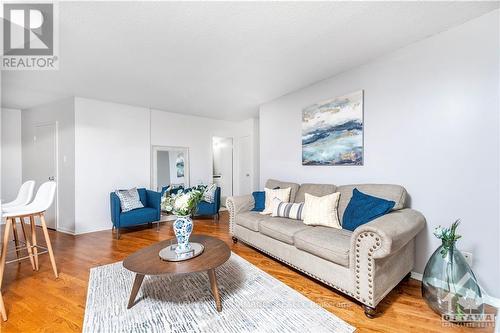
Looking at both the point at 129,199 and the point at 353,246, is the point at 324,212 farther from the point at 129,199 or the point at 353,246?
the point at 129,199

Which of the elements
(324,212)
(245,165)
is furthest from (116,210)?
(324,212)

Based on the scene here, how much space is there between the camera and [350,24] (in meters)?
1.90

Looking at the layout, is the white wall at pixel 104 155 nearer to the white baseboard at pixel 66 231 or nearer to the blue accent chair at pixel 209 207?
the white baseboard at pixel 66 231

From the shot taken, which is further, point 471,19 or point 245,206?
point 245,206

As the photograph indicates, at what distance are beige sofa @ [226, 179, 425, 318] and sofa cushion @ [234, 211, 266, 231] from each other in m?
0.01

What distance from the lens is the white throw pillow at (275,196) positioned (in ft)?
10.2

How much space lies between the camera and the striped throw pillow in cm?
276

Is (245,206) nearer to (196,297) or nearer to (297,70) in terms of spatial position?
(196,297)

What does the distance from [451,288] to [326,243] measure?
919 mm

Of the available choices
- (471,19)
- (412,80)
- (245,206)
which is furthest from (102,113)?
(471,19)

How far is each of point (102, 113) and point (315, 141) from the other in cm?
379

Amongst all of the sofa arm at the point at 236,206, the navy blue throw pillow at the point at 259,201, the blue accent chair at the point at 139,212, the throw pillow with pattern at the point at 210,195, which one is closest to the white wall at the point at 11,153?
the blue accent chair at the point at 139,212

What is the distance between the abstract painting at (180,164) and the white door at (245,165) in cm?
151

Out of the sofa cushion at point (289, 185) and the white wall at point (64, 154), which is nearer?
the sofa cushion at point (289, 185)
